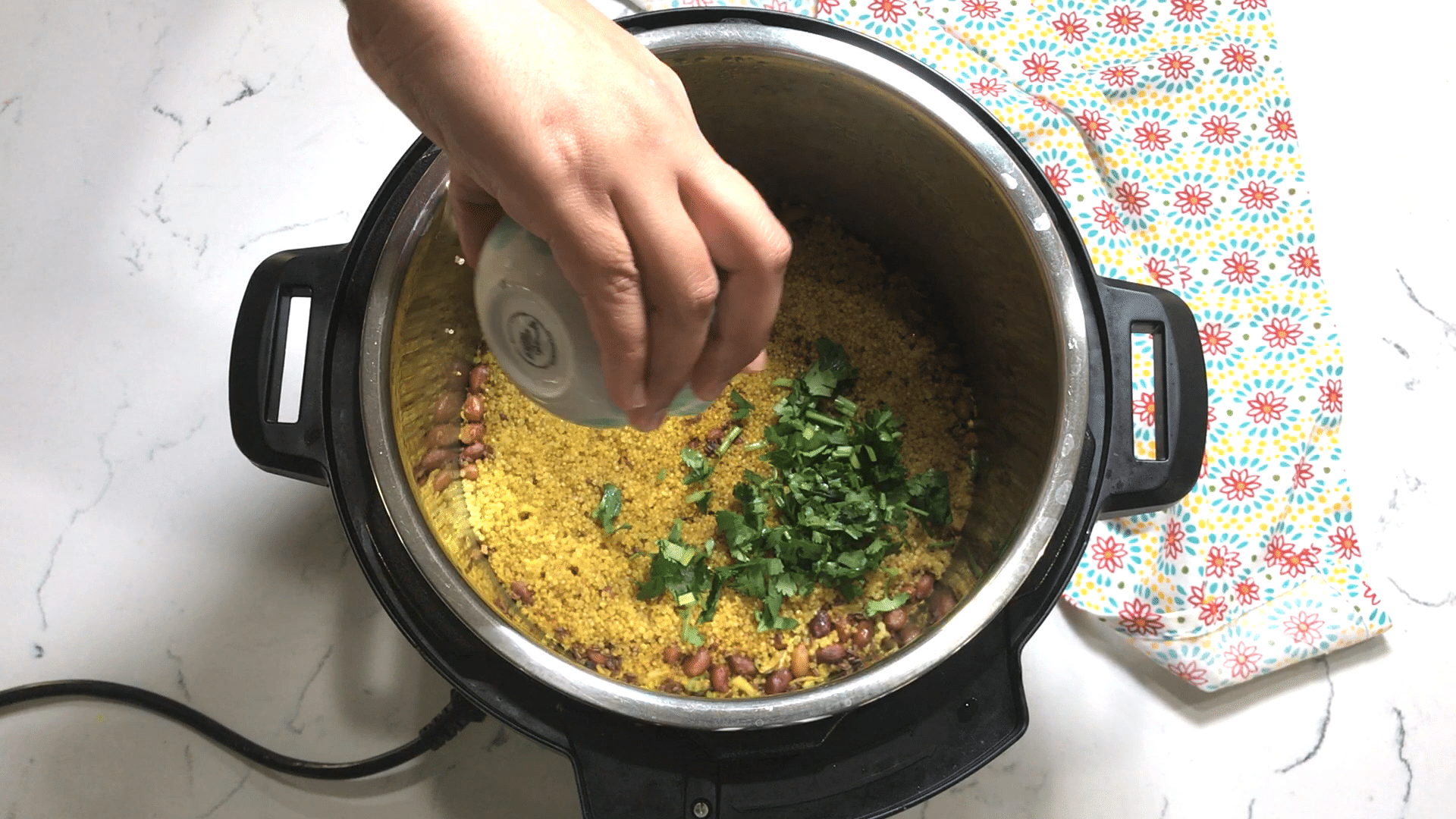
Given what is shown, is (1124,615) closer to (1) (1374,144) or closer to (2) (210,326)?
(1) (1374,144)

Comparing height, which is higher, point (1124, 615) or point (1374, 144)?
point (1374, 144)

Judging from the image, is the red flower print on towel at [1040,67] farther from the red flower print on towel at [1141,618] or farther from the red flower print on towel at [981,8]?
the red flower print on towel at [1141,618]

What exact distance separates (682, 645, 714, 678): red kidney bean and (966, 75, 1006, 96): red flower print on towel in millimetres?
646

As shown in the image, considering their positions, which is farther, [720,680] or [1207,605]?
[1207,605]

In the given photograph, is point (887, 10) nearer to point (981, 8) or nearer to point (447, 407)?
point (981, 8)

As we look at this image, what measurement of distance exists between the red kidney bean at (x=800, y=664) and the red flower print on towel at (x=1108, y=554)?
0.32 m

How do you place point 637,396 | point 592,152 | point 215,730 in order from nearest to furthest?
point 592,152
point 637,396
point 215,730

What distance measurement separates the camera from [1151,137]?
0.99 meters

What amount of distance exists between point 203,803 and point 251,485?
1.05 ft

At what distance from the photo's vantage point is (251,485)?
0.96m

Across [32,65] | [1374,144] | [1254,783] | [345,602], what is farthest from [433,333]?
[1374,144]

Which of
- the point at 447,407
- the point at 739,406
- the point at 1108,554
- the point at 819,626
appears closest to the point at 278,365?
the point at 447,407

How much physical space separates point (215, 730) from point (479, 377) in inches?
17.4

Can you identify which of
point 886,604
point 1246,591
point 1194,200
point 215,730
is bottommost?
point 215,730
